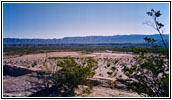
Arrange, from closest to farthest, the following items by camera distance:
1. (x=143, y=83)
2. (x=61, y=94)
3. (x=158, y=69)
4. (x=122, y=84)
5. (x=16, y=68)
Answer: (x=158, y=69) < (x=143, y=83) < (x=61, y=94) < (x=122, y=84) < (x=16, y=68)

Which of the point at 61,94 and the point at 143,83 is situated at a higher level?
the point at 143,83

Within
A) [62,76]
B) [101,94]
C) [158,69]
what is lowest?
[101,94]

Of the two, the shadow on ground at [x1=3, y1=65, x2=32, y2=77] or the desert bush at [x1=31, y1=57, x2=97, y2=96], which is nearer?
the desert bush at [x1=31, y1=57, x2=97, y2=96]

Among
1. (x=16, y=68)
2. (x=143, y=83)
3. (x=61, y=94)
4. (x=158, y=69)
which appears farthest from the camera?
(x=16, y=68)

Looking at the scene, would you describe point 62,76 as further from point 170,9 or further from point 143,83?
point 170,9

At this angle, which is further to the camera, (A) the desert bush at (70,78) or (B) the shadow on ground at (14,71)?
(B) the shadow on ground at (14,71)

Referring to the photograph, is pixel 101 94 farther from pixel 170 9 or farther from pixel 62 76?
pixel 170 9

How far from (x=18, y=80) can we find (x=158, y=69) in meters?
7.36

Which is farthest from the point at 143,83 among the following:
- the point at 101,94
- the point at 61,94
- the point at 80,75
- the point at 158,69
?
the point at 61,94

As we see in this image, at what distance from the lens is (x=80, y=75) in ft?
28.6

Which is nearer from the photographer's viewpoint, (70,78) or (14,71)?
(70,78)

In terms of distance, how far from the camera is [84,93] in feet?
27.7

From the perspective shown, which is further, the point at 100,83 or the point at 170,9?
the point at 100,83

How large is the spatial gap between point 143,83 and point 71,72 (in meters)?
3.14
